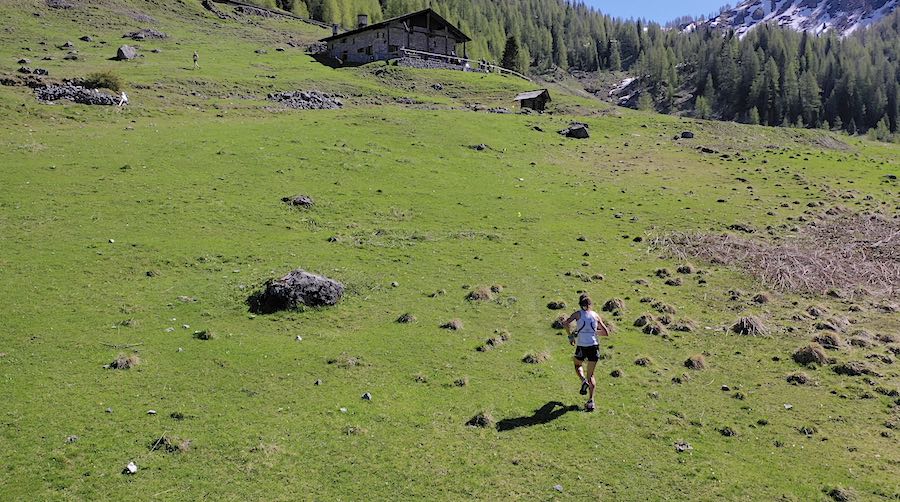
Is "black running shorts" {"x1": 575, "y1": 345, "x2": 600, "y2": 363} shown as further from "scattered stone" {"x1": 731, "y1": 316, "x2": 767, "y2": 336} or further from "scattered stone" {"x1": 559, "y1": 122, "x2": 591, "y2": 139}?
"scattered stone" {"x1": 559, "y1": 122, "x2": 591, "y2": 139}

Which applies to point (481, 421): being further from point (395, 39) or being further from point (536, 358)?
point (395, 39)

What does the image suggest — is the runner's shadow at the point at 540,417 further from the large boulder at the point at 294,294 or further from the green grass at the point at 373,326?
the large boulder at the point at 294,294

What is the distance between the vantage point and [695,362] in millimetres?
19766

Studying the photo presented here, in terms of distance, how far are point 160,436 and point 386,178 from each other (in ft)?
98.2

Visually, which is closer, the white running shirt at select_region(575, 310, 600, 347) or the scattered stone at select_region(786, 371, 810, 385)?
the white running shirt at select_region(575, 310, 600, 347)

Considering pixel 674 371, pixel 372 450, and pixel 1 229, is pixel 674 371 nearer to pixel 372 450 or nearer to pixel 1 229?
pixel 372 450

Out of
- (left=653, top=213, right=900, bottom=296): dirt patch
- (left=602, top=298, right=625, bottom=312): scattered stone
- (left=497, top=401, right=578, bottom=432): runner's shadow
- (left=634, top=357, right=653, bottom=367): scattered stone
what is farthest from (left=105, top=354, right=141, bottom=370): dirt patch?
(left=653, top=213, right=900, bottom=296): dirt patch

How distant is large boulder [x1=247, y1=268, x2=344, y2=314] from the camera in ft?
75.4

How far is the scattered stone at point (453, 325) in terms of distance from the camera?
22.3m

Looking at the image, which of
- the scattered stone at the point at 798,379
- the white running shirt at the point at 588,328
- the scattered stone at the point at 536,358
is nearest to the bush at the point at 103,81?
the scattered stone at the point at 536,358

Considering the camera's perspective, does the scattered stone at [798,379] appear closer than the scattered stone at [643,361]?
Yes

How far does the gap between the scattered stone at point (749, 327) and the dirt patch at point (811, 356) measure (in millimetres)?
2051

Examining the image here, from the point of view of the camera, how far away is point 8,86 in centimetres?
5016

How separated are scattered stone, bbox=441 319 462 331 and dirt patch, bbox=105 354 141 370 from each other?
35.0 feet
